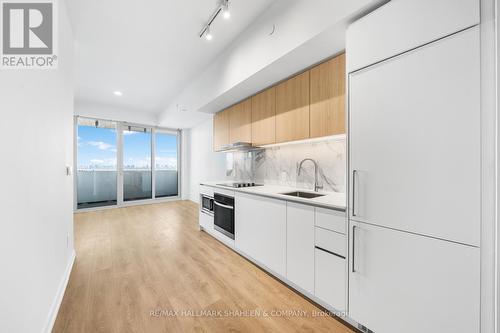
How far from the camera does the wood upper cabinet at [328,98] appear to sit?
1840mm

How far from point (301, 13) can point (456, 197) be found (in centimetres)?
181

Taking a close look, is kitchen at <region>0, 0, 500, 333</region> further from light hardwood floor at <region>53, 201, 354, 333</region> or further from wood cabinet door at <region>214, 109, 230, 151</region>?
wood cabinet door at <region>214, 109, 230, 151</region>

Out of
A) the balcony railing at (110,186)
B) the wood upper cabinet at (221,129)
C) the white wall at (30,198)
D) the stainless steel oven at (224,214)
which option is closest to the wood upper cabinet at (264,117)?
the wood upper cabinet at (221,129)

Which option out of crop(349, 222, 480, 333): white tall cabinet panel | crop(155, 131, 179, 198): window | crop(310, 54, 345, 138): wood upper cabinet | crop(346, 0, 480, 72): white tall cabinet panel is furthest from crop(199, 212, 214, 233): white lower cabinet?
crop(155, 131, 179, 198): window

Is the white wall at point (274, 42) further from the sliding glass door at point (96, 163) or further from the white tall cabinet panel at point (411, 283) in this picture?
the sliding glass door at point (96, 163)

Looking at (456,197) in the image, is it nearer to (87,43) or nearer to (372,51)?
(372,51)

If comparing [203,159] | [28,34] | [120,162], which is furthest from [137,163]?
[28,34]

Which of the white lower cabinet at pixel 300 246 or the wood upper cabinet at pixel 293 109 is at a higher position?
the wood upper cabinet at pixel 293 109

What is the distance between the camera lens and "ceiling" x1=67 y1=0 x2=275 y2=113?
2131mm

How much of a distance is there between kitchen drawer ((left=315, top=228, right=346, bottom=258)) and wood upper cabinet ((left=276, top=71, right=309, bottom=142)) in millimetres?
1048

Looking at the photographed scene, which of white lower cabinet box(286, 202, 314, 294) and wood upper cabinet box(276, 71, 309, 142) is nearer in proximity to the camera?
white lower cabinet box(286, 202, 314, 294)

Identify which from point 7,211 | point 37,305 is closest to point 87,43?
point 7,211

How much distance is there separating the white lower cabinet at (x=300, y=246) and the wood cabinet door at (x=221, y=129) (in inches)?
83.0

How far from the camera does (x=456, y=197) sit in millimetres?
1030
